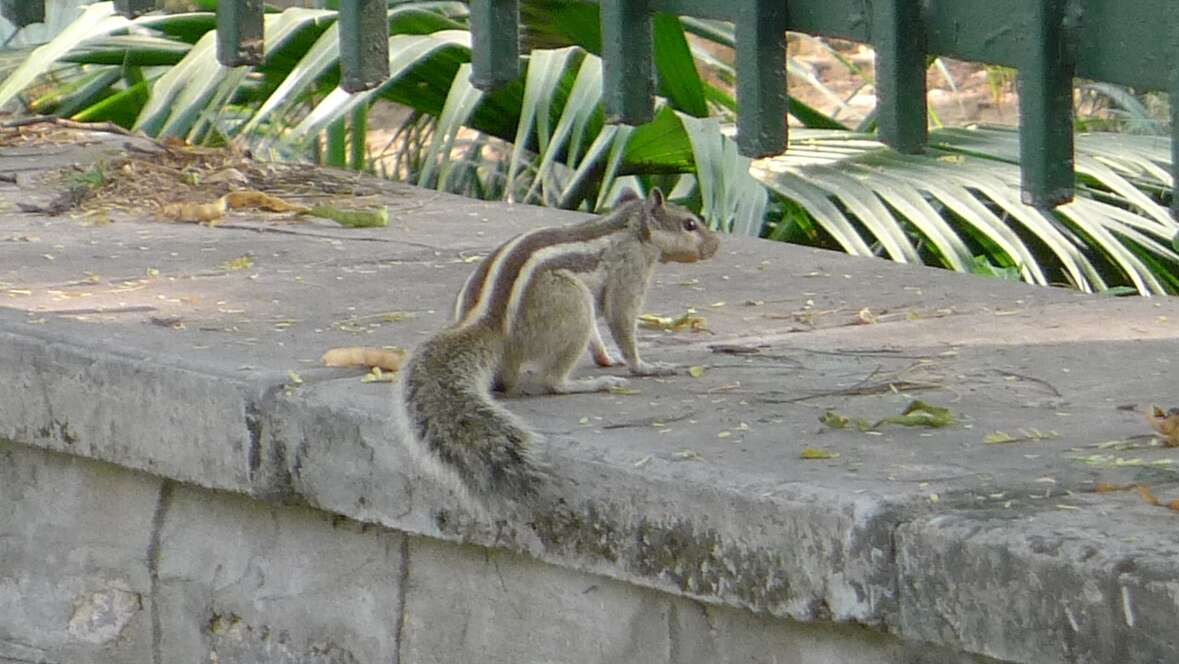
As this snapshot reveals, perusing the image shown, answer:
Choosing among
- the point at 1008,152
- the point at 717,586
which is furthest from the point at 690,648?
the point at 1008,152

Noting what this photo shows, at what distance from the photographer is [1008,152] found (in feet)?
18.8

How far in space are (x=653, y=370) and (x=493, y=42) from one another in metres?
0.60

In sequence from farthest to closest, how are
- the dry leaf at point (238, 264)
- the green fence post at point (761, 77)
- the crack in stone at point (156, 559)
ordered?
the dry leaf at point (238, 264) → the crack in stone at point (156, 559) → the green fence post at point (761, 77)

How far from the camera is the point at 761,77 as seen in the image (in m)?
2.82

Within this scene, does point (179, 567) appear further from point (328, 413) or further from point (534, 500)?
point (534, 500)

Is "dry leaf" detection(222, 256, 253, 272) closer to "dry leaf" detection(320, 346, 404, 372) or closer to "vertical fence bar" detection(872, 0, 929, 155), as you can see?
"dry leaf" detection(320, 346, 404, 372)

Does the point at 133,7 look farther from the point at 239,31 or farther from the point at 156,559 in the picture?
the point at 156,559

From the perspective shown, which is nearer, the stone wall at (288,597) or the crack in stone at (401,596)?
the stone wall at (288,597)

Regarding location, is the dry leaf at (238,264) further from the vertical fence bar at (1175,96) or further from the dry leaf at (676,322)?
the vertical fence bar at (1175,96)

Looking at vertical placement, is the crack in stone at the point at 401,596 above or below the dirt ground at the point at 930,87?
below

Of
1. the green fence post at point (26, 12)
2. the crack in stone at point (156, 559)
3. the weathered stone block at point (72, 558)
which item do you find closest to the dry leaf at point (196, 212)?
the green fence post at point (26, 12)

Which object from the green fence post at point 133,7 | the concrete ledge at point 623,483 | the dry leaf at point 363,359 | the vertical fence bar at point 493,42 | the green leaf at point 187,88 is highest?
the green fence post at point 133,7

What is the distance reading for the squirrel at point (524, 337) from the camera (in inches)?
101

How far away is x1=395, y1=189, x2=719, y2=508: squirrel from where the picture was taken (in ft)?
8.44
